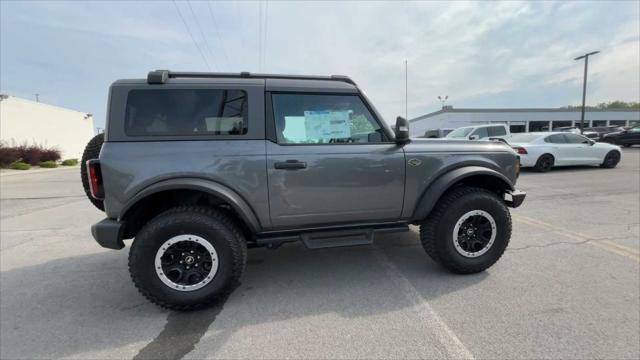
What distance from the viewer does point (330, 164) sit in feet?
10.00

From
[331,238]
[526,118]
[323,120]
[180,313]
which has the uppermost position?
[526,118]

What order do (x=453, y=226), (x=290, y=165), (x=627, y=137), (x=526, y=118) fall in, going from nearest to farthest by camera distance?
(x=290, y=165) → (x=453, y=226) → (x=627, y=137) → (x=526, y=118)

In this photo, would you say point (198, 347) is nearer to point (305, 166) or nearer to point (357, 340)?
point (357, 340)

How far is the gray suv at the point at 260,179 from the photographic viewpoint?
2.76 metres

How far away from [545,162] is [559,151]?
633 millimetres

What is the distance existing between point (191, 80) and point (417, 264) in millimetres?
3133

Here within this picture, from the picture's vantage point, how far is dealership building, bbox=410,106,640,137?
4244 cm

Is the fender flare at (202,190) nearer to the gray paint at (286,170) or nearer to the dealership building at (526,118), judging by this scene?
the gray paint at (286,170)

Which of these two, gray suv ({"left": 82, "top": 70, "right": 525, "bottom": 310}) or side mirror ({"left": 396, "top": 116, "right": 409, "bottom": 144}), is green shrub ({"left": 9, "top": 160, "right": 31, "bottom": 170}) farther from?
side mirror ({"left": 396, "top": 116, "right": 409, "bottom": 144})

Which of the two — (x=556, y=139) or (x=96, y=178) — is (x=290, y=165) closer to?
(x=96, y=178)

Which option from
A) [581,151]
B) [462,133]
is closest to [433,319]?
[581,151]

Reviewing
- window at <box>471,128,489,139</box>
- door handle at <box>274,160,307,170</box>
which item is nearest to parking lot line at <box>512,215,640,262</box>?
door handle at <box>274,160,307,170</box>

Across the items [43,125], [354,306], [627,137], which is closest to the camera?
[354,306]

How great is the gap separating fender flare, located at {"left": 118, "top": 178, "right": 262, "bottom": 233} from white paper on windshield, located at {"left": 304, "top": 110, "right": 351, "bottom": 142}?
93cm
